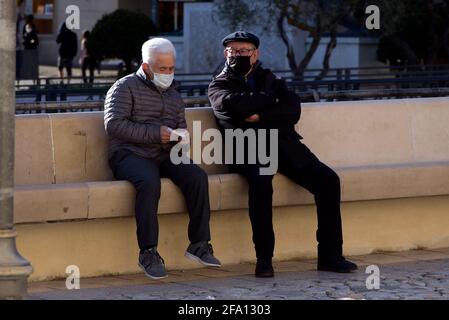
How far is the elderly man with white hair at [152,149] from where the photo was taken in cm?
857

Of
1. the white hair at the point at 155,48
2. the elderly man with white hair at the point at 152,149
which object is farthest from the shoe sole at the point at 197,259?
the white hair at the point at 155,48

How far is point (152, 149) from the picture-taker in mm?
8867

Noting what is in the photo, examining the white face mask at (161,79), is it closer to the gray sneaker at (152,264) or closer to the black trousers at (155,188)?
the black trousers at (155,188)

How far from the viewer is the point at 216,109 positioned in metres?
9.22

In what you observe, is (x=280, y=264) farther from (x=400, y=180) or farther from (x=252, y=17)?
(x=252, y=17)

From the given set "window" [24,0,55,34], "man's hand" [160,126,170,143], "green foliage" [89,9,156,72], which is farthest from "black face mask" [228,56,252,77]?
"window" [24,0,55,34]

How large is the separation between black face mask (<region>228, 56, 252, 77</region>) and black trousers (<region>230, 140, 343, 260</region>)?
0.55 m

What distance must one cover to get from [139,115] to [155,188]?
56cm

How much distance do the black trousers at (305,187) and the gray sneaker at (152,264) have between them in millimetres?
638

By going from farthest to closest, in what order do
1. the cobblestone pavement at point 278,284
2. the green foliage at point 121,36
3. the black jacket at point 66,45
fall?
1. the black jacket at point 66,45
2. the green foliage at point 121,36
3. the cobblestone pavement at point 278,284

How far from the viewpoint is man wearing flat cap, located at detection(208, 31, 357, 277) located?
29.0 feet

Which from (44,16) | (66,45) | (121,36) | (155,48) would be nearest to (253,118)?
(155,48)

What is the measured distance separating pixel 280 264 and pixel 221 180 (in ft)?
2.63

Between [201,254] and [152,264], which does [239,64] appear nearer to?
[201,254]
